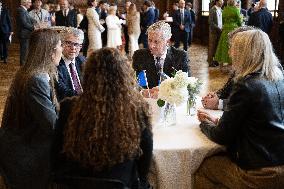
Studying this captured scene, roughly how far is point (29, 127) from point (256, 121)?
127cm

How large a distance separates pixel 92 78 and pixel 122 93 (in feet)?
0.43

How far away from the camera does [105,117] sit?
170cm

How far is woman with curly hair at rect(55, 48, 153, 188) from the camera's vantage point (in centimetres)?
170

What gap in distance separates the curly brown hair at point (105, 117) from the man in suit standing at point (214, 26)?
7522mm

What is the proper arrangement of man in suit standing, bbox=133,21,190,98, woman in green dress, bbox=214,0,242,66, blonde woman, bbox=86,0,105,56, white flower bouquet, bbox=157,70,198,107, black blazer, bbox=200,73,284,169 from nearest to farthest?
black blazer, bbox=200,73,284,169
white flower bouquet, bbox=157,70,198,107
man in suit standing, bbox=133,21,190,98
woman in green dress, bbox=214,0,242,66
blonde woman, bbox=86,0,105,56

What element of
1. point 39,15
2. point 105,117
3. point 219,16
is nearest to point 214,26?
point 219,16

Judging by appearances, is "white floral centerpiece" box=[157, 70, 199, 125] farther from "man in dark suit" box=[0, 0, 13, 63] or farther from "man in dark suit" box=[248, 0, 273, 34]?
"man in dark suit" box=[0, 0, 13, 63]

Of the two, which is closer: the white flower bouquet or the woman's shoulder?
the white flower bouquet

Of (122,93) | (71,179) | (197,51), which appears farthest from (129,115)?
(197,51)

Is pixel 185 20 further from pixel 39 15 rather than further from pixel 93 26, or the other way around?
→ pixel 39 15

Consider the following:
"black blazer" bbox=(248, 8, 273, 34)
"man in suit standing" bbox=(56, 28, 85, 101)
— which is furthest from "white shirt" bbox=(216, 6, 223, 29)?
"man in suit standing" bbox=(56, 28, 85, 101)

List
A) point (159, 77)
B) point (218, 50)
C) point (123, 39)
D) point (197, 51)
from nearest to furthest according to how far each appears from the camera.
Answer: point (159, 77), point (218, 50), point (123, 39), point (197, 51)

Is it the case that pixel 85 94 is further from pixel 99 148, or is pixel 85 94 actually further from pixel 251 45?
pixel 251 45

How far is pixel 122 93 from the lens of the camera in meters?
1.72
